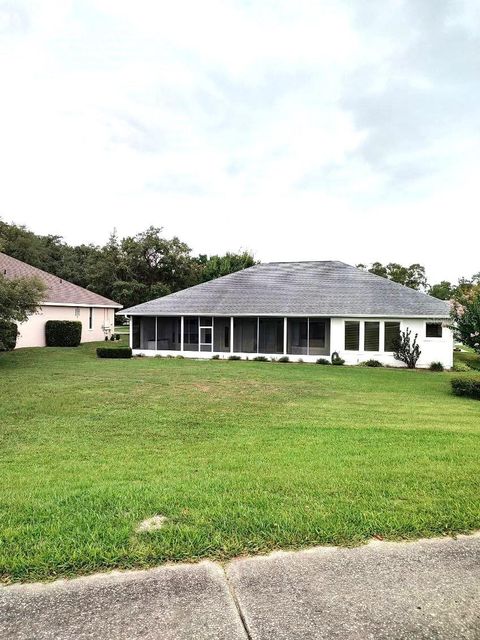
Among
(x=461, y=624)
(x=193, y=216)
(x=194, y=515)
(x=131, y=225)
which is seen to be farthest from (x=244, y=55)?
(x=131, y=225)

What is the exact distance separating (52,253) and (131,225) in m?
11.7

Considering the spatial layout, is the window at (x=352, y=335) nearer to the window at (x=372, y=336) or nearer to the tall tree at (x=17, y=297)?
the window at (x=372, y=336)

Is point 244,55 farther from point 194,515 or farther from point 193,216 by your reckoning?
point 193,216

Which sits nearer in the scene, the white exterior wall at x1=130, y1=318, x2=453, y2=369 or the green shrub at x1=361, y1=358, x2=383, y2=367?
the white exterior wall at x1=130, y1=318, x2=453, y2=369

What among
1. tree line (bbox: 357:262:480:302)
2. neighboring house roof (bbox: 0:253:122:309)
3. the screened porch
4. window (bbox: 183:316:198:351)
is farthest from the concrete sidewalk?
Result: tree line (bbox: 357:262:480:302)

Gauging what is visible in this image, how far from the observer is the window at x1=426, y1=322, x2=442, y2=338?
19.8 m

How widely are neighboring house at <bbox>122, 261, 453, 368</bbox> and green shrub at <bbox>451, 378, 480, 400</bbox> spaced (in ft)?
24.6

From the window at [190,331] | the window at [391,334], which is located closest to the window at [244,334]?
the window at [190,331]

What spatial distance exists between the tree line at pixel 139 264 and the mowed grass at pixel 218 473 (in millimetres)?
29765

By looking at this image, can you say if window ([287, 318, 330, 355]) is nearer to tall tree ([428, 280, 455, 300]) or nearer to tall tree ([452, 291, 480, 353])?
tall tree ([452, 291, 480, 353])

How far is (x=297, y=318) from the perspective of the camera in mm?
22156

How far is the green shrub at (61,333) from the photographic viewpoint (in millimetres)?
25562

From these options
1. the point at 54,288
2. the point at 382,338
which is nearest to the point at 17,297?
the point at 54,288

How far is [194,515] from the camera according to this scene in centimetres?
358
